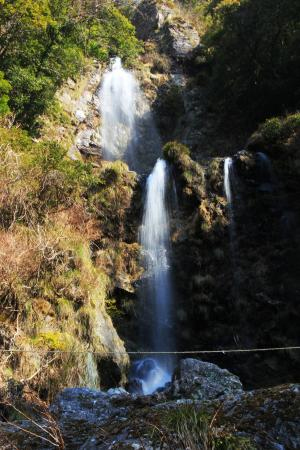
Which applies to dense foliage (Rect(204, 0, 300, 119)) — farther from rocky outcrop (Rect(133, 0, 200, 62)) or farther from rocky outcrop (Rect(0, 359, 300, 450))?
rocky outcrop (Rect(0, 359, 300, 450))

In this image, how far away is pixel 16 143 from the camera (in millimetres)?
10664

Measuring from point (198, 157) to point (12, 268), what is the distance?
40.4 feet

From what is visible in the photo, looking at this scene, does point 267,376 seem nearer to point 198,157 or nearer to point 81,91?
point 198,157

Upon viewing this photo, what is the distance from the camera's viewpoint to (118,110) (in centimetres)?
2108

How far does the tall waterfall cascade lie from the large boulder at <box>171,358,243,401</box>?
14.4 metres

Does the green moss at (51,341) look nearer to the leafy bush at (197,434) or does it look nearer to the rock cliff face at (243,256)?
the rock cliff face at (243,256)

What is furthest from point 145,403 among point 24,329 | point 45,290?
point 45,290

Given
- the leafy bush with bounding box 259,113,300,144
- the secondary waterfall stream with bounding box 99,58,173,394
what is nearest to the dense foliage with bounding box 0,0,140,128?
the secondary waterfall stream with bounding box 99,58,173,394

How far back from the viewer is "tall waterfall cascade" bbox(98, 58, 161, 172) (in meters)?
19.6

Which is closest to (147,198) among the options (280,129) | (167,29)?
(280,129)

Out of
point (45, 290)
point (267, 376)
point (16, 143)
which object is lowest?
point (267, 376)

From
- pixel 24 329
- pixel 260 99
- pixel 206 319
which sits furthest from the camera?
pixel 260 99

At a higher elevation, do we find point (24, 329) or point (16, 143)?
point (16, 143)

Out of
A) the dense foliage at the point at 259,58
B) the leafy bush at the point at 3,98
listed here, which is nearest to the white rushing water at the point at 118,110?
Answer: the dense foliage at the point at 259,58
